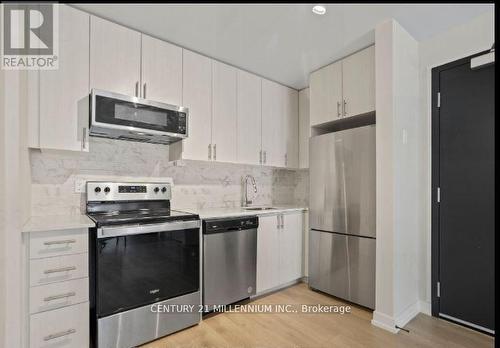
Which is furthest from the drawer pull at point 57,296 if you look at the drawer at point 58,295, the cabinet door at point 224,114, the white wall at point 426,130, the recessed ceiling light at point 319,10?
the white wall at point 426,130

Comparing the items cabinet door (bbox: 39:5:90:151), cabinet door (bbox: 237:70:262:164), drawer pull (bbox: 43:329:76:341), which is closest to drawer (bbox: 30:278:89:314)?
drawer pull (bbox: 43:329:76:341)

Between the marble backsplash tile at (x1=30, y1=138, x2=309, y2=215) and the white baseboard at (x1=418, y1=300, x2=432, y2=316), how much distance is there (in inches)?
66.0

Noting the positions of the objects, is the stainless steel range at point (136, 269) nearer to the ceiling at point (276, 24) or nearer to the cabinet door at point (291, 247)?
the cabinet door at point (291, 247)

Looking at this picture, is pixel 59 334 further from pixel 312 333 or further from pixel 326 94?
pixel 326 94

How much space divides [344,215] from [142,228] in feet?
5.81

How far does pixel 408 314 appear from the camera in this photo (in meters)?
2.30

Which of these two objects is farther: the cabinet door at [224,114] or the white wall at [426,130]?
the cabinet door at [224,114]

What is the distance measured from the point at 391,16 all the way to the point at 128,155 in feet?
8.03

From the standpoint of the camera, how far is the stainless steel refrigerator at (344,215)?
2396 mm

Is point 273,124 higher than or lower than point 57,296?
higher

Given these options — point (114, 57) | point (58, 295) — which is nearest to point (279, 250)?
point (58, 295)

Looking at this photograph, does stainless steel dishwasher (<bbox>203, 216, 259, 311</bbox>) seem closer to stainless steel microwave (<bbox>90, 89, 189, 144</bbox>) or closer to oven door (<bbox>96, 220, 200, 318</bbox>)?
oven door (<bbox>96, 220, 200, 318</bbox>)

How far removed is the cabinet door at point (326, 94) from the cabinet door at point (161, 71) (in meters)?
1.45

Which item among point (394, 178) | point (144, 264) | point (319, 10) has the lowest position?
point (144, 264)
